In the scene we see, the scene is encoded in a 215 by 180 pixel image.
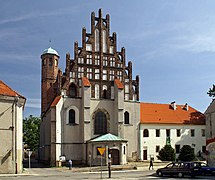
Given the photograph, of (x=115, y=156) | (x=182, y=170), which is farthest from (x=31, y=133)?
(x=182, y=170)

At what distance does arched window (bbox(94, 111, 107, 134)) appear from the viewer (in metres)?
51.4

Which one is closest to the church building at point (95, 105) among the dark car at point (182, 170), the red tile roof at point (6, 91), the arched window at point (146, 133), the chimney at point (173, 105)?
the arched window at point (146, 133)

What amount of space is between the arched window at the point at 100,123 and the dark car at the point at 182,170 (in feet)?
64.9

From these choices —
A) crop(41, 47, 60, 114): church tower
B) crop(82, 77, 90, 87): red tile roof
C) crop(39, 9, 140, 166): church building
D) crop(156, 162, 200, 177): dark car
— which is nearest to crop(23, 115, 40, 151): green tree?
crop(41, 47, 60, 114): church tower

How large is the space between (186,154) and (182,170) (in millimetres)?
26021

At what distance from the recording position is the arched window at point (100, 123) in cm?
5144

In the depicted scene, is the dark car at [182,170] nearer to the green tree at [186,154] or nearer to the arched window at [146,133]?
the arched window at [146,133]

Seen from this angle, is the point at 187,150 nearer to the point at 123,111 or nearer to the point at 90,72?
the point at 123,111

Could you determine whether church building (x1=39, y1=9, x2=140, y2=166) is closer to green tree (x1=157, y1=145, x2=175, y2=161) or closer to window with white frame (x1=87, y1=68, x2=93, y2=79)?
window with white frame (x1=87, y1=68, x2=93, y2=79)

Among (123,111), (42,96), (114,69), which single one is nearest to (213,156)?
(123,111)

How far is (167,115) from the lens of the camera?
203ft

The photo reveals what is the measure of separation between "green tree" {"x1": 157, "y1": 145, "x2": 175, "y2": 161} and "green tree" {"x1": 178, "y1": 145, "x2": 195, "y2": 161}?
69.4 inches

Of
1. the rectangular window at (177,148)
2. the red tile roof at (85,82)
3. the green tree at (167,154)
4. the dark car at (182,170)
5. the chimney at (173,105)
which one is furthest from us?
the chimney at (173,105)

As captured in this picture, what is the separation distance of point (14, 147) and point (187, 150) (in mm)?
30939
